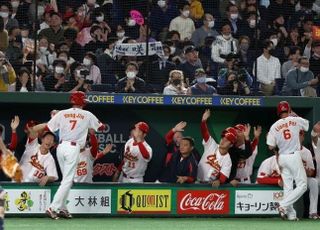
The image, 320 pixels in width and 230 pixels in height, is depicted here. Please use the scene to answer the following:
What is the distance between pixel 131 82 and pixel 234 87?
1.85 metres

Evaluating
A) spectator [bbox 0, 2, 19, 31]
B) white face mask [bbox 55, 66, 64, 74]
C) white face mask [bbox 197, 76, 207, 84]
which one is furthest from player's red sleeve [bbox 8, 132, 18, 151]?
white face mask [bbox 197, 76, 207, 84]

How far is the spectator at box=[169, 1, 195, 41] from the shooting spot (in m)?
18.0

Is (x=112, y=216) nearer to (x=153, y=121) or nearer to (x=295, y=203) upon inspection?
(x=153, y=121)

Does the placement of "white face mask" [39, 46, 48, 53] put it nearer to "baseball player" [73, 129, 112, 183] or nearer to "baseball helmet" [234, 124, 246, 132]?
"baseball player" [73, 129, 112, 183]

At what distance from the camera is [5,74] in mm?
17188

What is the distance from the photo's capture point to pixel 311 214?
1739cm

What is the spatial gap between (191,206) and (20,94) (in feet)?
11.4

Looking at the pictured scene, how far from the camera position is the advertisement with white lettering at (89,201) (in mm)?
16859

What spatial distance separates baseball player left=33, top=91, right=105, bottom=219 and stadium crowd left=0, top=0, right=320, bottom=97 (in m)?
1.03

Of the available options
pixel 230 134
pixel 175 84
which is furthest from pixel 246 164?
pixel 175 84

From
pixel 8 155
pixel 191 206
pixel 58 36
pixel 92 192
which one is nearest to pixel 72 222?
pixel 92 192

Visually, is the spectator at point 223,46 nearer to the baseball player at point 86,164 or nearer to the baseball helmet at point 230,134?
the baseball helmet at point 230,134

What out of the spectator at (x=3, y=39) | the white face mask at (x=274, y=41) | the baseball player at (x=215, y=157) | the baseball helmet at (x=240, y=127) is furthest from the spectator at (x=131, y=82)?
the white face mask at (x=274, y=41)

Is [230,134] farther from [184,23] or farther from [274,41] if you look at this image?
[184,23]
